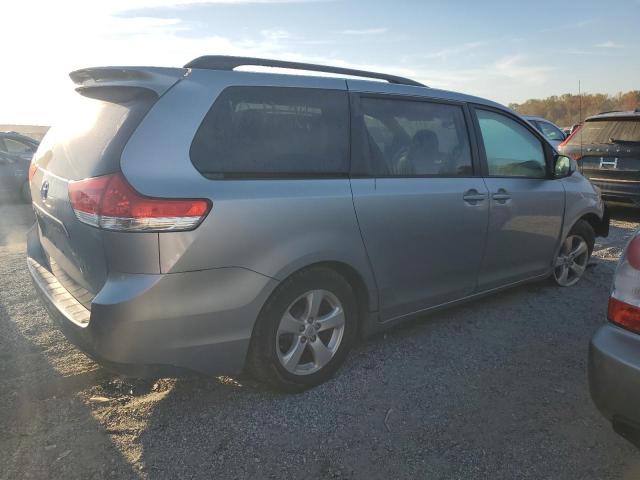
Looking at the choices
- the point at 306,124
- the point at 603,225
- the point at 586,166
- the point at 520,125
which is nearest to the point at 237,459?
the point at 306,124

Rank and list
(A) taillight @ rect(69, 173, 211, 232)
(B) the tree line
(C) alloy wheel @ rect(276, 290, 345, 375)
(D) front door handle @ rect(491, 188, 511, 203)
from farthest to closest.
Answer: (B) the tree line, (D) front door handle @ rect(491, 188, 511, 203), (C) alloy wheel @ rect(276, 290, 345, 375), (A) taillight @ rect(69, 173, 211, 232)

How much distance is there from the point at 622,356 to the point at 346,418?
1.34 m

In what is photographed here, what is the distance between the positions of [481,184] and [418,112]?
2.34 feet

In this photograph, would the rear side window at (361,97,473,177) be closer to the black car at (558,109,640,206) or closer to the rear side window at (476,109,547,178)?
the rear side window at (476,109,547,178)

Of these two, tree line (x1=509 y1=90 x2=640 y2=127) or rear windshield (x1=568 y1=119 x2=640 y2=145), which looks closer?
rear windshield (x1=568 y1=119 x2=640 y2=145)

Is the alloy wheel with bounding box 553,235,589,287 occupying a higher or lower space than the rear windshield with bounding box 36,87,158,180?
lower

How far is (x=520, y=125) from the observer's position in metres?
4.26

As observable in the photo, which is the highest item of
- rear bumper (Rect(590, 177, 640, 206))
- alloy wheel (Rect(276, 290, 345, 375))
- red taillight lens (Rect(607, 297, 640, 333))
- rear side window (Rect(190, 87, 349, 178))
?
rear side window (Rect(190, 87, 349, 178))

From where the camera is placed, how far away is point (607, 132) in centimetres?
785

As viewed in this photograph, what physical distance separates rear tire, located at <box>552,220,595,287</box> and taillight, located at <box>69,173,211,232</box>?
3.53 metres

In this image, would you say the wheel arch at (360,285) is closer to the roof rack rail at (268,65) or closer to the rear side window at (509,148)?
the roof rack rail at (268,65)

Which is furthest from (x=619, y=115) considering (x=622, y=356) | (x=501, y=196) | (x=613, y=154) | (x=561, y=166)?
(x=622, y=356)

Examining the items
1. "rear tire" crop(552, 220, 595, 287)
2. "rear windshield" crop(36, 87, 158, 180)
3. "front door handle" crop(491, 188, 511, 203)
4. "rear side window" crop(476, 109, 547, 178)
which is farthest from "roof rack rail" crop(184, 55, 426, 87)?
"rear tire" crop(552, 220, 595, 287)

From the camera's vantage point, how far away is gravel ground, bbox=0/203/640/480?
2.34 meters
